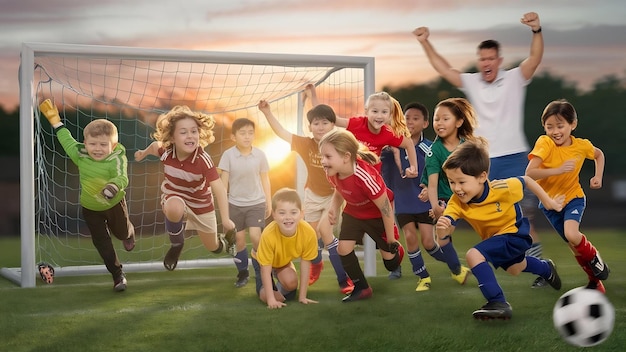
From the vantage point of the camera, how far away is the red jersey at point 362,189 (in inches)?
211

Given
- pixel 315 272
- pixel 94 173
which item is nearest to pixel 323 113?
pixel 315 272

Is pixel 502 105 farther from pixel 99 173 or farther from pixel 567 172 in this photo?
pixel 99 173

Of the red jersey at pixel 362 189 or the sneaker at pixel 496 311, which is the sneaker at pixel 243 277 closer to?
the red jersey at pixel 362 189

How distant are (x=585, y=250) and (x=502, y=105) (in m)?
1.26

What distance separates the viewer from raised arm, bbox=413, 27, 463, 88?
6109 mm

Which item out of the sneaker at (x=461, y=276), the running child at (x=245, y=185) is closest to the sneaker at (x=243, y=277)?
the running child at (x=245, y=185)

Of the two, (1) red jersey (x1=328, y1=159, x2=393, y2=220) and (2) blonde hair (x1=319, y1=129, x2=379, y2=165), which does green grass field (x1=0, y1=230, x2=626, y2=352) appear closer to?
(1) red jersey (x1=328, y1=159, x2=393, y2=220)

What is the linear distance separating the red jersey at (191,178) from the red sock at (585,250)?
2734 millimetres

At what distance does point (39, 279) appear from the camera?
7074 millimetres

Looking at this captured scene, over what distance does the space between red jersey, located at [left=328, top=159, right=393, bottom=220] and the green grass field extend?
65 cm

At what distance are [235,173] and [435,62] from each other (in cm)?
184

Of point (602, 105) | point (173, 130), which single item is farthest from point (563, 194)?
point (602, 105)

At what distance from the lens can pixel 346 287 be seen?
6078 millimetres

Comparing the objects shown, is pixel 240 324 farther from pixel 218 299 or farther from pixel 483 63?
pixel 483 63
